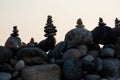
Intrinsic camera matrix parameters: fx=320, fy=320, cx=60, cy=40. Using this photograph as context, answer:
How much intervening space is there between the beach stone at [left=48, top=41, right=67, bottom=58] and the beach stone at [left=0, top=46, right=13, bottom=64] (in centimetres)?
129

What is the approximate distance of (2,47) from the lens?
9.05 meters

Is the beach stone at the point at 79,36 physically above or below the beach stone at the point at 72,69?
above

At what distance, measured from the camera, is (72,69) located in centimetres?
883

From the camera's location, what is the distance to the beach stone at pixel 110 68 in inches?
373

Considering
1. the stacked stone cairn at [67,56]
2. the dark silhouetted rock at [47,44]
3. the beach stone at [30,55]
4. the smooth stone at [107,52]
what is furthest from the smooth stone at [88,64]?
the dark silhouetted rock at [47,44]

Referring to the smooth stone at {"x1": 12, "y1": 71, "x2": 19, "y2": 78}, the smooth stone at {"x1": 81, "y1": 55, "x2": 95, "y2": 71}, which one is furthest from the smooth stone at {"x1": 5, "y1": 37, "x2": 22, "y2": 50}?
the smooth stone at {"x1": 81, "y1": 55, "x2": 95, "y2": 71}

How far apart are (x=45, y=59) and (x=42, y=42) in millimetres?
1211

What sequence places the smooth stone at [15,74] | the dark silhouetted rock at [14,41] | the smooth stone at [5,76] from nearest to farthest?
the smooth stone at [5,76] < the smooth stone at [15,74] < the dark silhouetted rock at [14,41]

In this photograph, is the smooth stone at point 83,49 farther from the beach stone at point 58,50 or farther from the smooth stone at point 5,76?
the smooth stone at point 5,76

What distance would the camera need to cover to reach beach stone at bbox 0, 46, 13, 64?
29.2 feet

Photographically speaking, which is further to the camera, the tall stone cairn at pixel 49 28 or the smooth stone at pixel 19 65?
the tall stone cairn at pixel 49 28

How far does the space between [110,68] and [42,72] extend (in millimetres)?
2122

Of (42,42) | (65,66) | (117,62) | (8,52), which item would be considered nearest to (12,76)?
(8,52)

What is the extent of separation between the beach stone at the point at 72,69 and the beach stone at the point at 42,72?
0.24 m
